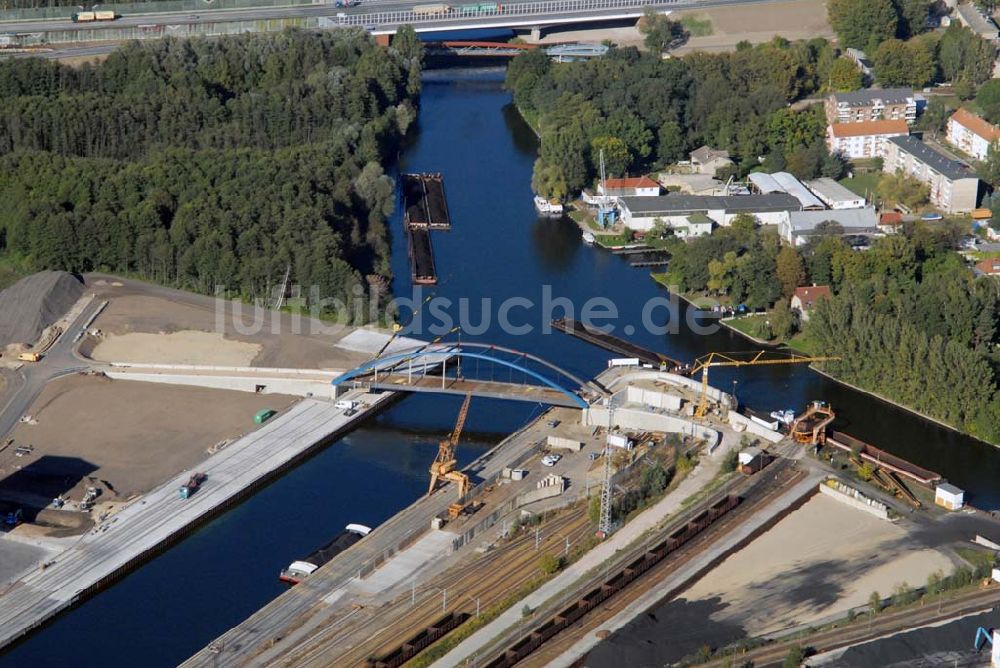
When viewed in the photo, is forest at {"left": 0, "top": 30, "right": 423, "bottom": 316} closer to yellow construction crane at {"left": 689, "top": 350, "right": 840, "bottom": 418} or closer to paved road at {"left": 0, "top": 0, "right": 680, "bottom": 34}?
paved road at {"left": 0, "top": 0, "right": 680, "bottom": 34}

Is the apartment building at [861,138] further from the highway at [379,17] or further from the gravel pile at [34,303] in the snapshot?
the gravel pile at [34,303]

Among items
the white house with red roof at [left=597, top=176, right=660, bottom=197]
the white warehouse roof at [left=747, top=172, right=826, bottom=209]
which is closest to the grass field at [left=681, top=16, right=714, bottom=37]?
the white warehouse roof at [left=747, top=172, right=826, bottom=209]

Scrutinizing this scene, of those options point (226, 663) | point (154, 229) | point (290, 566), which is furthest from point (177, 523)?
point (154, 229)

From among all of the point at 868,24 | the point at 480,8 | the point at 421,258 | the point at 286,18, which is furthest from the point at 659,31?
the point at 421,258

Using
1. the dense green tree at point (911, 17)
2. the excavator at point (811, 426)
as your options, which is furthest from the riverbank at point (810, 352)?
the dense green tree at point (911, 17)

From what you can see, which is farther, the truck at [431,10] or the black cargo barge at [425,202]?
the truck at [431,10]

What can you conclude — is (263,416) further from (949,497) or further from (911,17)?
(911,17)
